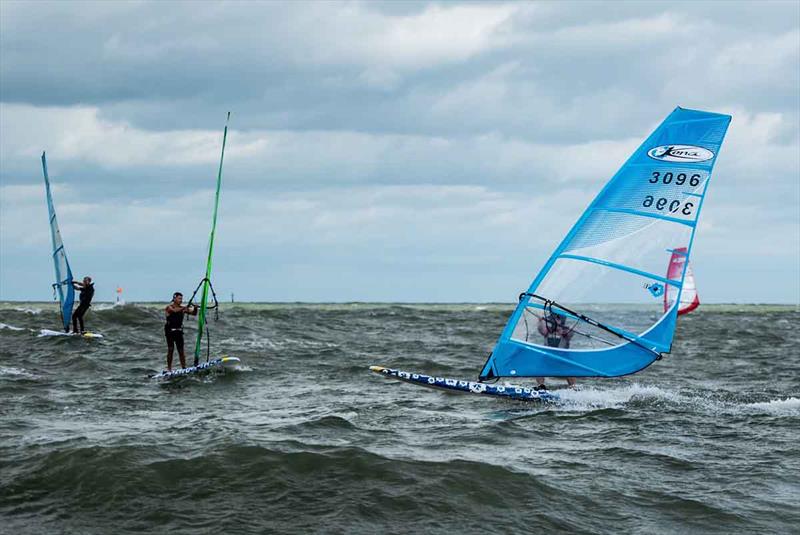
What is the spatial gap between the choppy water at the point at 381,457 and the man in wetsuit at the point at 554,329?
1.26 metres

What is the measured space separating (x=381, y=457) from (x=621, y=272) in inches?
288

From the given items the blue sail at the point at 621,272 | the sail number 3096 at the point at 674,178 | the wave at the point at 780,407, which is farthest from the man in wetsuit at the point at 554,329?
the wave at the point at 780,407

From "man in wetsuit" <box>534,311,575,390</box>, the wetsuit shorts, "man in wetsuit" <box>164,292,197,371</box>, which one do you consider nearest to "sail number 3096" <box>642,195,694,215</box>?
"man in wetsuit" <box>534,311,575,390</box>

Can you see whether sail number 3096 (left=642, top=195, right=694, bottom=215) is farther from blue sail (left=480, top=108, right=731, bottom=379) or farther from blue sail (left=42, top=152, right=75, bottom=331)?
blue sail (left=42, top=152, right=75, bottom=331)

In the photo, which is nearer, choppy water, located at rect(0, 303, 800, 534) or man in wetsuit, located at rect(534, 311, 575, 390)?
choppy water, located at rect(0, 303, 800, 534)

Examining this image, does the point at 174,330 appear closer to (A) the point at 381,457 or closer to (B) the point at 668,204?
(A) the point at 381,457

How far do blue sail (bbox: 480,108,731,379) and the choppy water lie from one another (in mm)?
980

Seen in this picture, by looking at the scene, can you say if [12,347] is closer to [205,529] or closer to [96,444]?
[96,444]

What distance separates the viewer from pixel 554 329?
58.0ft

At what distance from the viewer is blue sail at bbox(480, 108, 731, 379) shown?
677 inches

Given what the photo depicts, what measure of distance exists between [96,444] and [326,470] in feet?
11.2

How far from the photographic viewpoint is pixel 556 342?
17766 mm

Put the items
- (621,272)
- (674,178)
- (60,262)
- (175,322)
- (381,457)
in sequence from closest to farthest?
(381,457)
(674,178)
(621,272)
(175,322)
(60,262)

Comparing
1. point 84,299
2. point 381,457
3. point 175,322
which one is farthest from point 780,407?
point 84,299
